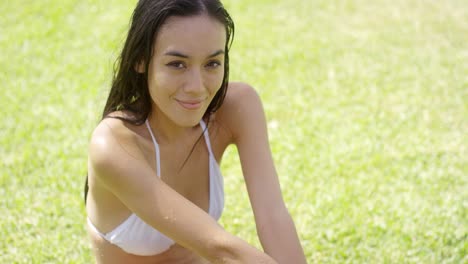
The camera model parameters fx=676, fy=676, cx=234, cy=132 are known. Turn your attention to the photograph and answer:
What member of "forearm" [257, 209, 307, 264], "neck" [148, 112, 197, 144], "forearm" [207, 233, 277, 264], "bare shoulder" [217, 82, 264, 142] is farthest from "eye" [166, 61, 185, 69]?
"forearm" [257, 209, 307, 264]

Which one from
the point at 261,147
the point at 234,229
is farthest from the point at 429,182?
the point at 261,147

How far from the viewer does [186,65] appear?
2.55 meters

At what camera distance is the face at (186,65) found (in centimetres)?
252

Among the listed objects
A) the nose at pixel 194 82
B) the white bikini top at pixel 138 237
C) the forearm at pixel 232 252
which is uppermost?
the nose at pixel 194 82

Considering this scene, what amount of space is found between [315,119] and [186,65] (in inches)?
122

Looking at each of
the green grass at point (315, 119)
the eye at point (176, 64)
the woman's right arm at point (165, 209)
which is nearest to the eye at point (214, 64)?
the eye at point (176, 64)

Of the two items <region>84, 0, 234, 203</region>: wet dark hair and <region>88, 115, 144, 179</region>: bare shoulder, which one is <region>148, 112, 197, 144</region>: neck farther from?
<region>88, 115, 144, 179</region>: bare shoulder

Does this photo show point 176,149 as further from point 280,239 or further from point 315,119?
point 315,119

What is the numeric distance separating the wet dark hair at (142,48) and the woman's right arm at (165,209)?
244 millimetres

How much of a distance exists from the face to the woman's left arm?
332mm

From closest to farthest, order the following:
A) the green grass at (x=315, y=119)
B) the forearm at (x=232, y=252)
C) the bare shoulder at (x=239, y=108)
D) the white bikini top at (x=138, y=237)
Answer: the forearm at (x=232, y=252) < the white bikini top at (x=138, y=237) < the bare shoulder at (x=239, y=108) < the green grass at (x=315, y=119)

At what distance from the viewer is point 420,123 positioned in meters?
5.48

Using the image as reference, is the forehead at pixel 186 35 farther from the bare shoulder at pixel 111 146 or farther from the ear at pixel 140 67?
the bare shoulder at pixel 111 146

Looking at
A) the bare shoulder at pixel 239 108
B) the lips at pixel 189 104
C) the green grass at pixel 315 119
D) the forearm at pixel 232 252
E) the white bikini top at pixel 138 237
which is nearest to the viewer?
the forearm at pixel 232 252
